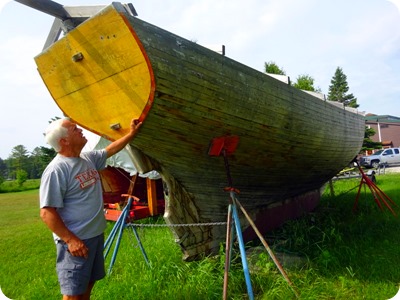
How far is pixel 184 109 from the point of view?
98.7 inches

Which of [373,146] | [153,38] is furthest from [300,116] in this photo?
[373,146]

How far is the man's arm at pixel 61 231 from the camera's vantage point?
1928 millimetres

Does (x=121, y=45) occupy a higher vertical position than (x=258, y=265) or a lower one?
higher

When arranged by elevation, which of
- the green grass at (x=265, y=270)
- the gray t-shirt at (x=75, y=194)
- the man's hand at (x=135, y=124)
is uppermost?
the man's hand at (x=135, y=124)

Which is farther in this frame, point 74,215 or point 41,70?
point 41,70

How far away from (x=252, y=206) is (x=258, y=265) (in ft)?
3.02

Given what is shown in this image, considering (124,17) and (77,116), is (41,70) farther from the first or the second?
(124,17)

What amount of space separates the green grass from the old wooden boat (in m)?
0.42

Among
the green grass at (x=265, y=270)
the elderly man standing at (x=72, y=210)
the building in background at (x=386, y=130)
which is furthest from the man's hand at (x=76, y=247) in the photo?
the building in background at (x=386, y=130)

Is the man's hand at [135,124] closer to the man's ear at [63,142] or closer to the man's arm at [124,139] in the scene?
the man's arm at [124,139]

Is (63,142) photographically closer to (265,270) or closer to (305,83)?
(265,270)

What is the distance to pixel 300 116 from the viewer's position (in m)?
3.69

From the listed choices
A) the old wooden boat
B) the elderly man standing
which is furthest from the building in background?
the elderly man standing

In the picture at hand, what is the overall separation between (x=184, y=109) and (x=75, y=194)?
1022mm
